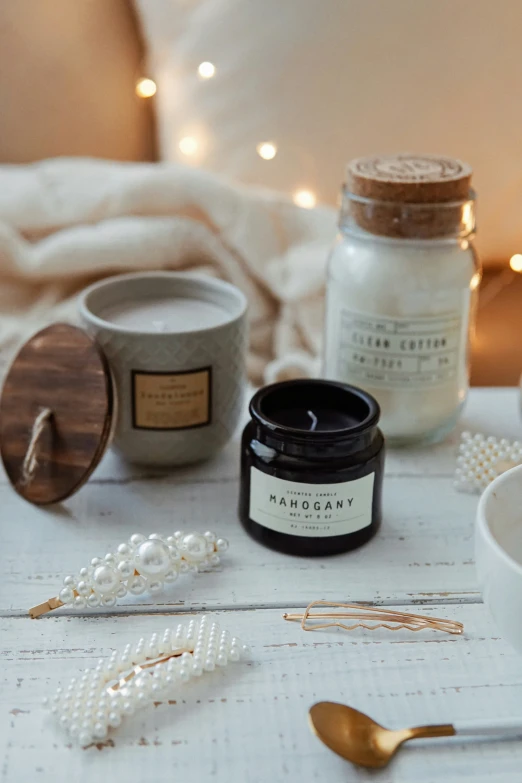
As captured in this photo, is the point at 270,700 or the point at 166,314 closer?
the point at 270,700

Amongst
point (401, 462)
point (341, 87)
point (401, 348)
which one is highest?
point (341, 87)

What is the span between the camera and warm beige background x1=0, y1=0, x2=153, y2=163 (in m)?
1.30

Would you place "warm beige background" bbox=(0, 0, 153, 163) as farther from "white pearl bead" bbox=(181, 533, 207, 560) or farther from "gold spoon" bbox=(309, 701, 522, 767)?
"gold spoon" bbox=(309, 701, 522, 767)

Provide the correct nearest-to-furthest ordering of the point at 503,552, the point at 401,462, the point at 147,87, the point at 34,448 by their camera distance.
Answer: the point at 503,552
the point at 34,448
the point at 401,462
the point at 147,87

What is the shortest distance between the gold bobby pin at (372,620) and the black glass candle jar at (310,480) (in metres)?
0.07

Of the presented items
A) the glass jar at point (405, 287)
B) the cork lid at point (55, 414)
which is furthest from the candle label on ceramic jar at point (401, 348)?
the cork lid at point (55, 414)

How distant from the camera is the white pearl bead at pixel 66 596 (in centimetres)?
60

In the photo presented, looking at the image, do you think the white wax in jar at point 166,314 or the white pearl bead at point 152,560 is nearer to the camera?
the white pearl bead at point 152,560

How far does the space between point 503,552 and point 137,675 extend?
23 centimetres

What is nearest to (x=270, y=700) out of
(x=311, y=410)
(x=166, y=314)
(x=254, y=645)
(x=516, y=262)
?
(x=254, y=645)

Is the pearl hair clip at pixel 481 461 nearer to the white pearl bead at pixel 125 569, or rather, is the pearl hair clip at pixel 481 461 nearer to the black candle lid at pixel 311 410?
the black candle lid at pixel 311 410

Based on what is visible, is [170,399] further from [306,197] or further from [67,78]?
[67,78]

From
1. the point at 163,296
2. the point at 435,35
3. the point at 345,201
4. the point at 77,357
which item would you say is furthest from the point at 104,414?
the point at 435,35

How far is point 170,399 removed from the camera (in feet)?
2.41
